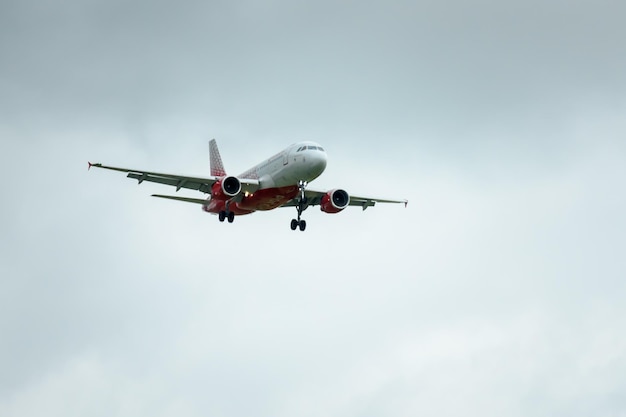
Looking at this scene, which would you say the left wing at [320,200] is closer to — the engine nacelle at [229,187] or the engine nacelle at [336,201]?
the engine nacelle at [336,201]

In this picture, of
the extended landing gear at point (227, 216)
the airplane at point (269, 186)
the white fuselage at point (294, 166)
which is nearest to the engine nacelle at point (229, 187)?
the airplane at point (269, 186)

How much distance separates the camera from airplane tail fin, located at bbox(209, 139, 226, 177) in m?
88.6

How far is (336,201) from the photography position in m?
74.4

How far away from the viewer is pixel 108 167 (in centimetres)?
6712

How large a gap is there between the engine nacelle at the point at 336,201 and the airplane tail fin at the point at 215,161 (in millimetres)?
17150

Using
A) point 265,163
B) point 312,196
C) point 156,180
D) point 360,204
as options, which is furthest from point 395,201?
point 156,180

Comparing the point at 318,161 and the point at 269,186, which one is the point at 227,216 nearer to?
the point at 269,186

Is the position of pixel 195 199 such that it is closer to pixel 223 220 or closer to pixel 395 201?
pixel 223 220

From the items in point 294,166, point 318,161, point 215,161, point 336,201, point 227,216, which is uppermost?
point 215,161

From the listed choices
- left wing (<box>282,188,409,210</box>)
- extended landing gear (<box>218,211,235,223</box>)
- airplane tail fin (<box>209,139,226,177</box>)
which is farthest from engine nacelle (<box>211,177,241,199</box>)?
airplane tail fin (<box>209,139,226,177</box>)

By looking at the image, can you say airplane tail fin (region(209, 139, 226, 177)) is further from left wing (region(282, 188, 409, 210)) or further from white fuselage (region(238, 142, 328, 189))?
white fuselage (region(238, 142, 328, 189))

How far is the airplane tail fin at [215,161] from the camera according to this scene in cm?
8862

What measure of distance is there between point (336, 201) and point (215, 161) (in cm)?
1940

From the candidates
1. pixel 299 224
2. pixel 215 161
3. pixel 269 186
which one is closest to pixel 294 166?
pixel 269 186
